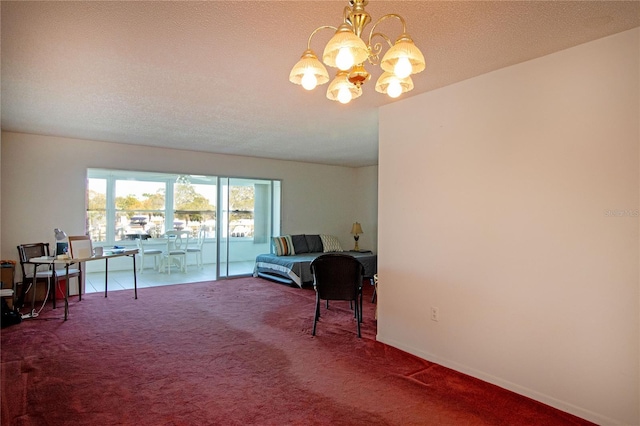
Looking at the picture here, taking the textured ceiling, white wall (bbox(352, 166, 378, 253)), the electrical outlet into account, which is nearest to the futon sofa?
white wall (bbox(352, 166, 378, 253))

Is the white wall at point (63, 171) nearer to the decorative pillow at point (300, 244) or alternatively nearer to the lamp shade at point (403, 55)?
the decorative pillow at point (300, 244)

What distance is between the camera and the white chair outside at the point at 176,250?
8.00m

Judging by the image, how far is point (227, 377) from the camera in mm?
2914

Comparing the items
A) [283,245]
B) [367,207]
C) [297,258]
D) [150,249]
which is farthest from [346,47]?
[150,249]

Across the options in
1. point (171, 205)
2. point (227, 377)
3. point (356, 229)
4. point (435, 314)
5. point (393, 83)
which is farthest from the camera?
point (171, 205)

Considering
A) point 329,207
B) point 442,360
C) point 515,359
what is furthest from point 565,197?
point 329,207

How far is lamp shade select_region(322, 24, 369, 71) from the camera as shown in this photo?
1.50m

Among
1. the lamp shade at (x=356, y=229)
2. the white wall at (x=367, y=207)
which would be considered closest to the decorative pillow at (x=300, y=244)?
the lamp shade at (x=356, y=229)

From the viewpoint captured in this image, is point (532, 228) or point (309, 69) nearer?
point (309, 69)

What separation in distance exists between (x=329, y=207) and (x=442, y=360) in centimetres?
563

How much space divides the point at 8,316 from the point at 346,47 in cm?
492

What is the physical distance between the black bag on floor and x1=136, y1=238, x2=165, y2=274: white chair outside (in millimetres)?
3652

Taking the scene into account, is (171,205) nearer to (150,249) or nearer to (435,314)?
(150,249)

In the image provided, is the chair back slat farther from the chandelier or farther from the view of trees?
the view of trees
